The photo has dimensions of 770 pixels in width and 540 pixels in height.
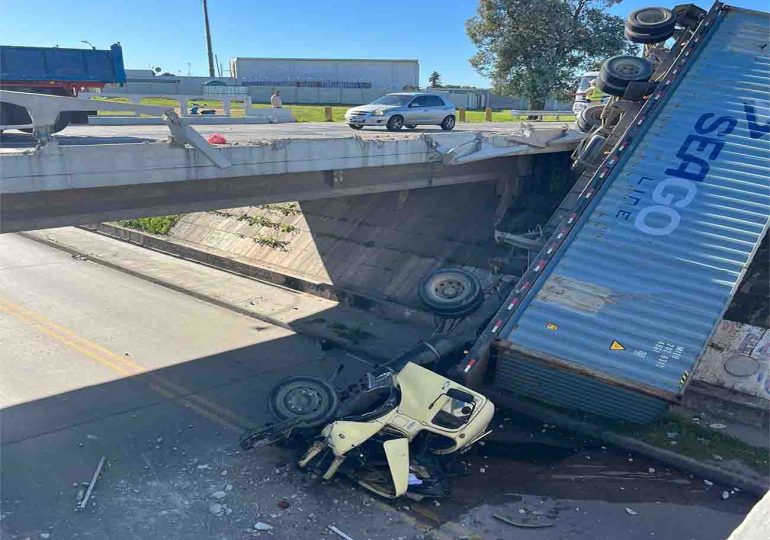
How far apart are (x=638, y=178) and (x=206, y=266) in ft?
40.5

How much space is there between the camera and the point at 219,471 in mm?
8156

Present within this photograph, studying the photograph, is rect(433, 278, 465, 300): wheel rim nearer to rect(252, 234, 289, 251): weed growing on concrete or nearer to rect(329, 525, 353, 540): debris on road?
rect(329, 525, 353, 540): debris on road

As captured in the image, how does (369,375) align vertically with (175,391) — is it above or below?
above

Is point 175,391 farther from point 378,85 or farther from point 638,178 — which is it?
point 378,85

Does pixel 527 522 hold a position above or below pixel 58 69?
below

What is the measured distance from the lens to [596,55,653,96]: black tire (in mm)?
14133

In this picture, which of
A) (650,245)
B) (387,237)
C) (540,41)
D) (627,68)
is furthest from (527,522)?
(540,41)

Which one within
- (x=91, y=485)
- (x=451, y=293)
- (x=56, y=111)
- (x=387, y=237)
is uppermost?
(x=56, y=111)

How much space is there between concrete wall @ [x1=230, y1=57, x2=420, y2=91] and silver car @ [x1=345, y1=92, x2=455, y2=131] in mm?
42422

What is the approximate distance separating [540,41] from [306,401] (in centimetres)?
2789

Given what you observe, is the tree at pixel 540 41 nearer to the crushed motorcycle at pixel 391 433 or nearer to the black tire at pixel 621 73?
the black tire at pixel 621 73

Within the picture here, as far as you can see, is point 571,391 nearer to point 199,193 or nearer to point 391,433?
point 391,433

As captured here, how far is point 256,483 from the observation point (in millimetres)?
7926

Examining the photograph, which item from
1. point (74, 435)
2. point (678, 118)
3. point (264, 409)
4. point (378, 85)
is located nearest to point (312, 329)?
point (264, 409)
